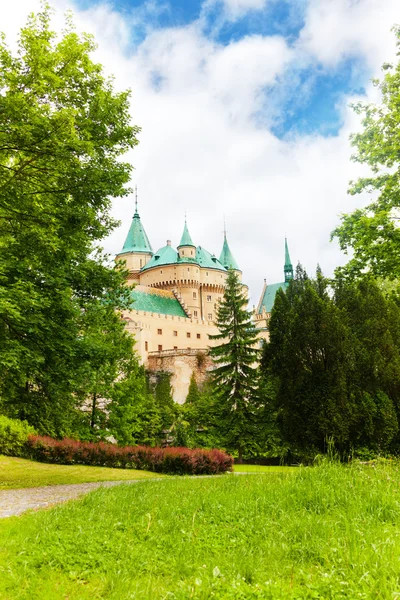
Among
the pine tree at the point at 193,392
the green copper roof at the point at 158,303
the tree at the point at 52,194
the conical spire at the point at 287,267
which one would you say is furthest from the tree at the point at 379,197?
the conical spire at the point at 287,267

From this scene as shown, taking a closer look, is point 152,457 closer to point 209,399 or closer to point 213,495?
point 213,495

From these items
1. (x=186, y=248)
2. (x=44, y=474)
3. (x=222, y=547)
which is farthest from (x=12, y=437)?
(x=186, y=248)

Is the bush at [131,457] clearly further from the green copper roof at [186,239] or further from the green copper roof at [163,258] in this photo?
the green copper roof at [186,239]

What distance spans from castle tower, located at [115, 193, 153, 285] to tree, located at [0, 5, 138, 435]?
59325mm

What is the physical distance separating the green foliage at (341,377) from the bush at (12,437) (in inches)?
372

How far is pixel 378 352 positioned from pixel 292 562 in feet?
43.8

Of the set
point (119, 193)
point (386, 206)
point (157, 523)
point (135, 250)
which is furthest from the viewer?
point (135, 250)

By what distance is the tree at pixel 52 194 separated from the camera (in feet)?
33.6

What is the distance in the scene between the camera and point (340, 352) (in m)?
16.2

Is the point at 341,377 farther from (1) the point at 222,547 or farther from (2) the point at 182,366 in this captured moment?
(2) the point at 182,366

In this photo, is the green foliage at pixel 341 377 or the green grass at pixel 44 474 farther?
the green foliage at pixel 341 377

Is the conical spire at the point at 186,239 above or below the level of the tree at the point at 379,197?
above

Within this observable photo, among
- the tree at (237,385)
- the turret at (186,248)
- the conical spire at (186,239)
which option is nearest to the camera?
the tree at (237,385)

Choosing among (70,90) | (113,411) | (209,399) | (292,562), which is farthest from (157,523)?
(209,399)
